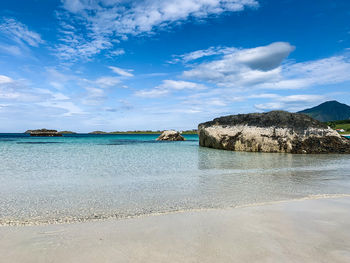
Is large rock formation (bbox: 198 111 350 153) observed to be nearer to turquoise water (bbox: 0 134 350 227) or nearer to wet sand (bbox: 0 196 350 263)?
turquoise water (bbox: 0 134 350 227)

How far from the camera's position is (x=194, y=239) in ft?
9.37

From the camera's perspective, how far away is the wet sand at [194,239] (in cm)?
243

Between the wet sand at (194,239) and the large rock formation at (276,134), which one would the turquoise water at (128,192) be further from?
the large rock formation at (276,134)

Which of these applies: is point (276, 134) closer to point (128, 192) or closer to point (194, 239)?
point (128, 192)

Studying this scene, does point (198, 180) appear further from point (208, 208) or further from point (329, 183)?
point (329, 183)

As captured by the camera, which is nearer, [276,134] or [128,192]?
[128,192]

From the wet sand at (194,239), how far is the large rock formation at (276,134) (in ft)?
49.8

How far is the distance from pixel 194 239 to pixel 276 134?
17678mm

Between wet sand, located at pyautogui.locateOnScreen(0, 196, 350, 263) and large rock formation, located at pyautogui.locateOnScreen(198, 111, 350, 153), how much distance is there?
15178mm

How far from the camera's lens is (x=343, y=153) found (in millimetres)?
16766

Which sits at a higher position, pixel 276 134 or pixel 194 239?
pixel 276 134

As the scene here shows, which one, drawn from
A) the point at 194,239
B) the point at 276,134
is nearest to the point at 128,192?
the point at 194,239

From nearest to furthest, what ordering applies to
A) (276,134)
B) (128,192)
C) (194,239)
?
1. (194,239)
2. (128,192)
3. (276,134)

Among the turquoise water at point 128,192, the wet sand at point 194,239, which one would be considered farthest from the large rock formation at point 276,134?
the wet sand at point 194,239
